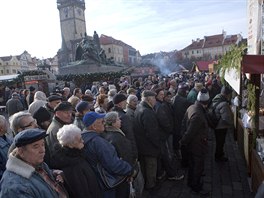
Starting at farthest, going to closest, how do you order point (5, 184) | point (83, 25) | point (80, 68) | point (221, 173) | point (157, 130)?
point (83, 25), point (80, 68), point (221, 173), point (157, 130), point (5, 184)

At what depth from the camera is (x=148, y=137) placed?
518 centimetres

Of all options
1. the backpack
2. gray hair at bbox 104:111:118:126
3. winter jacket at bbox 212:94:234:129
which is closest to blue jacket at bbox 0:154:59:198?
gray hair at bbox 104:111:118:126

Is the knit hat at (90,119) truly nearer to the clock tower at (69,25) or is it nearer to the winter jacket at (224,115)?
the winter jacket at (224,115)

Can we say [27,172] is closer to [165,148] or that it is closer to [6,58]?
[165,148]

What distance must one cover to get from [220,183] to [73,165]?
150 inches

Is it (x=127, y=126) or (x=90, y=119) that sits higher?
(x=90, y=119)

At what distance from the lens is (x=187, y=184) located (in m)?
5.62

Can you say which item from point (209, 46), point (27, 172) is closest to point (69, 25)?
point (209, 46)

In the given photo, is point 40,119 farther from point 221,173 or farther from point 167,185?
point 221,173

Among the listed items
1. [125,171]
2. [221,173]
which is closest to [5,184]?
[125,171]

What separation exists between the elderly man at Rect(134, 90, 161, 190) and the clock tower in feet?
242

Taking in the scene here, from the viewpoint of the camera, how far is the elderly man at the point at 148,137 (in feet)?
16.8

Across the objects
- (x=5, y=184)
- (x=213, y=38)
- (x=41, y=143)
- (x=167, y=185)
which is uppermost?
(x=213, y=38)

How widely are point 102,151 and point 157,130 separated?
6.64 ft
